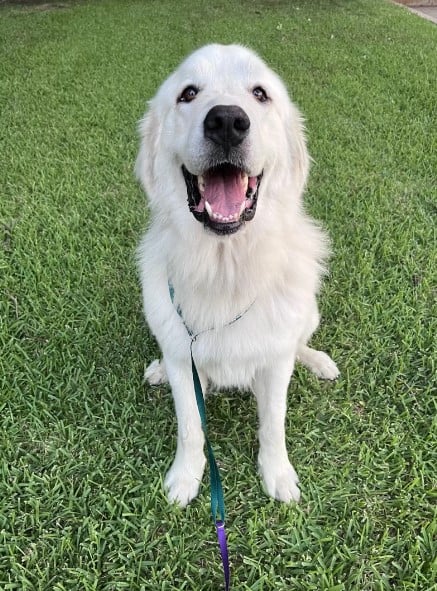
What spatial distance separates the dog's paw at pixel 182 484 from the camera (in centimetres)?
202

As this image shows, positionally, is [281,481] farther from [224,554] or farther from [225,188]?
[225,188]

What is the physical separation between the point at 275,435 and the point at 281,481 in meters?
0.18

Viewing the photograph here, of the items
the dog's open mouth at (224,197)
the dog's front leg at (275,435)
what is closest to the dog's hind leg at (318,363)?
the dog's front leg at (275,435)

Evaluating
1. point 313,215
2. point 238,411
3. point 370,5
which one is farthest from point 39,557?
point 370,5

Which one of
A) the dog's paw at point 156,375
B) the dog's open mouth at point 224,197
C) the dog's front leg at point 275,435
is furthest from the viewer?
the dog's paw at point 156,375

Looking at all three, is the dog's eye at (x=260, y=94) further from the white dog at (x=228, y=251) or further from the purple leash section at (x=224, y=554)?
the purple leash section at (x=224, y=554)

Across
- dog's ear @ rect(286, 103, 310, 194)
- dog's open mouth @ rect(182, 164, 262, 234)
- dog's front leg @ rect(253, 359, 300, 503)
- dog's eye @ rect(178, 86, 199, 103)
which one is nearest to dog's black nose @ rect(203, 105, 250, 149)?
dog's open mouth @ rect(182, 164, 262, 234)

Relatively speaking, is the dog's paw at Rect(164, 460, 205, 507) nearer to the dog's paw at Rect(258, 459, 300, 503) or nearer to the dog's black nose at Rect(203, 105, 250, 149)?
the dog's paw at Rect(258, 459, 300, 503)

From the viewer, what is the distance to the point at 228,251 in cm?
187

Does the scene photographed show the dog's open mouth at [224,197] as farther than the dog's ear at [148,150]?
No

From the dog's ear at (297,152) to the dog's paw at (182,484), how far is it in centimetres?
124

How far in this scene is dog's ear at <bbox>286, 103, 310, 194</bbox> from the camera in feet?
6.68

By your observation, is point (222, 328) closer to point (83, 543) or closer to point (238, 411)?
point (238, 411)

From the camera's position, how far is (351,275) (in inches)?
124
